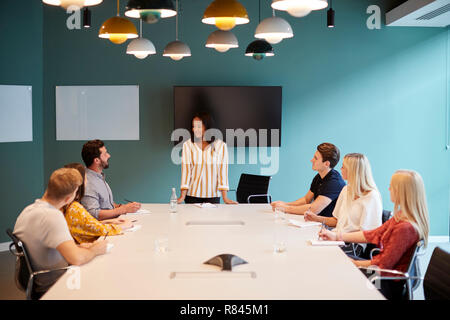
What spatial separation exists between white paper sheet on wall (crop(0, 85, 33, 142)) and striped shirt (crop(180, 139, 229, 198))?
265 cm

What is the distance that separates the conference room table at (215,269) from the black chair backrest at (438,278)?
49 centimetres

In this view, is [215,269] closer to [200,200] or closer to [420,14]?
[200,200]

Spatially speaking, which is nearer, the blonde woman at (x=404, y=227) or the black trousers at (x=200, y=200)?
the blonde woman at (x=404, y=227)

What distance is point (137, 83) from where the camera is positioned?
7426 millimetres

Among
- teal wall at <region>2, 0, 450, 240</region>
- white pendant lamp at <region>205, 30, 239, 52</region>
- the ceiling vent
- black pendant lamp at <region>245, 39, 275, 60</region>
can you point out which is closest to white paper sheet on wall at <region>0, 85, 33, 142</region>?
teal wall at <region>2, 0, 450, 240</region>

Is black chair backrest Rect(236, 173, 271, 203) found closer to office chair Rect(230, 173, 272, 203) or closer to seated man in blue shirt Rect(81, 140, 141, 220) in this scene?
office chair Rect(230, 173, 272, 203)

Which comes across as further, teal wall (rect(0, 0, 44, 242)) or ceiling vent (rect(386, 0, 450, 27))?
teal wall (rect(0, 0, 44, 242))

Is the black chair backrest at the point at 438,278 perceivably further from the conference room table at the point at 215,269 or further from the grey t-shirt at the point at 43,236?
the grey t-shirt at the point at 43,236

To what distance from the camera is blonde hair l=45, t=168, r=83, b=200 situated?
325cm

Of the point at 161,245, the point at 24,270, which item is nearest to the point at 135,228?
the point at 161,245

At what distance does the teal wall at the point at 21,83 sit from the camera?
6.93m

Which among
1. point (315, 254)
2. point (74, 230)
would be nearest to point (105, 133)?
point (74, 230)

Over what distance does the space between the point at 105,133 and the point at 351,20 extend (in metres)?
3.75

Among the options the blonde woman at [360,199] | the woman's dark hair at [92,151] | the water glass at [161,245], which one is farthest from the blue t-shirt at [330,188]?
the woman's dark hair at [92,151]
